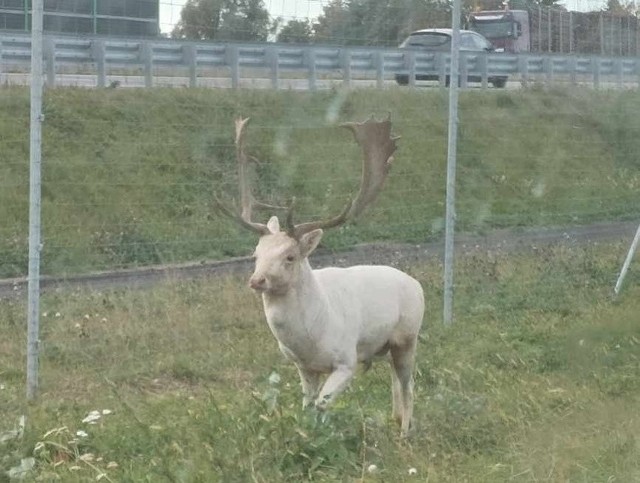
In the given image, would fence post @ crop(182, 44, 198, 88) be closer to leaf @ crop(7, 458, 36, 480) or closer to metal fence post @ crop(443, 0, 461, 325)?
metal fence post @ crop(443, 0, 461, 325)

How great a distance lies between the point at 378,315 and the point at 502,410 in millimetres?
1032

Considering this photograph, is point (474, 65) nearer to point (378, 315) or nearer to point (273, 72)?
point (273, 72)

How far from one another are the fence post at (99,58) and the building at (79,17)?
126 cm

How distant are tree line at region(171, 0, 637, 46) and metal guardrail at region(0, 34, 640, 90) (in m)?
2.35

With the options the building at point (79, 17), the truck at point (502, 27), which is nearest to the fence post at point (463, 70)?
the truck at point (502, 27)

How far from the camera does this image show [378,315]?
349 inches

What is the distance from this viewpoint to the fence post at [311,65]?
21.3m

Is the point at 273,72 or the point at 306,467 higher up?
the point at 273,72

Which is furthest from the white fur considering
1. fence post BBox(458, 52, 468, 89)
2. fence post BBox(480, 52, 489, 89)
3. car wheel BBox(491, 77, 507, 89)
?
car wheel BBox(491, 77, 507, 89)

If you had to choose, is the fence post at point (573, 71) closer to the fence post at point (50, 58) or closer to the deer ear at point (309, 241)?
the fence post at point (50, 58)

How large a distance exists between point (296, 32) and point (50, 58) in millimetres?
5136

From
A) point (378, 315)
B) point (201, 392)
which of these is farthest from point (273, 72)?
point (378, 315)

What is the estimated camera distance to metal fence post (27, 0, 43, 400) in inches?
391

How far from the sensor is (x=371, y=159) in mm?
8906
